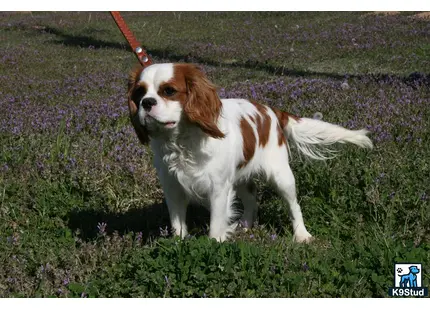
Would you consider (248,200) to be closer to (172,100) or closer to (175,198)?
(175,198)

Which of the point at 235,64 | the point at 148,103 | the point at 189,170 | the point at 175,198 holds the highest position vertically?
the point at 235,64

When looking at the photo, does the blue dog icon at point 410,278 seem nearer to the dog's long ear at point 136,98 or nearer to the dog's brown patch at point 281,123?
the dog's brown patch at point 281,123

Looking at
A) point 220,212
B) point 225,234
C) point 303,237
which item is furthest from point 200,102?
point 303,237

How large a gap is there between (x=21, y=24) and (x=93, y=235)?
17.5 m

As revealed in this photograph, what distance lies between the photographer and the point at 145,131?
14.9 feet

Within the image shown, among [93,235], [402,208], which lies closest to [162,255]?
[93,235]

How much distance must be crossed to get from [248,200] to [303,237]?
656mm

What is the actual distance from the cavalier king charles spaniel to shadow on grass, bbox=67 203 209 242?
433mm

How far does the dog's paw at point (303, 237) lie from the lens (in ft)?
16.5

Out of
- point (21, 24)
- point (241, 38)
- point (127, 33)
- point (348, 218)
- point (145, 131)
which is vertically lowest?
point (348, 218)

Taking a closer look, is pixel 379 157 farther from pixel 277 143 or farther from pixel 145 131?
pixel 145 131

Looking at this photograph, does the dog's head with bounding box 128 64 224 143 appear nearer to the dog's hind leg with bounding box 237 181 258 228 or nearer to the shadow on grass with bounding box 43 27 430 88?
the dog's hind leg with bounding box 237 181 258 228

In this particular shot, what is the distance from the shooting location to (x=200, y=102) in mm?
4355

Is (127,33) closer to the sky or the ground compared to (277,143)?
closer to the sky
